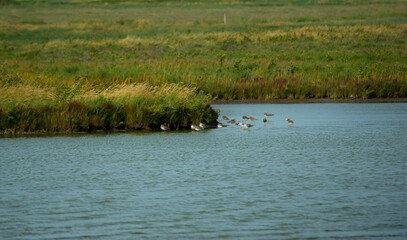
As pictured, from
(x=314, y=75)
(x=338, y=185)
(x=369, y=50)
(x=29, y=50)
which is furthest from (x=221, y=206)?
(x=29, y=50)

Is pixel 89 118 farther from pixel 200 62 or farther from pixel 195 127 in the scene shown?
pixel 200 62

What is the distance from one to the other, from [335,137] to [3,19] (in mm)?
86503

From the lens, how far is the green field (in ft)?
91.7

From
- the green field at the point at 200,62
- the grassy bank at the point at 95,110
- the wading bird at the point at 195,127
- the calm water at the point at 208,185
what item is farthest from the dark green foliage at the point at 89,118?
the calm water at the point at 208,185

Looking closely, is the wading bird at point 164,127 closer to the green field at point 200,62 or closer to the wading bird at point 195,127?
the green field at point 200,62

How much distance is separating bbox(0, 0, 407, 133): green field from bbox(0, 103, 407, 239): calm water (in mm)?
4019

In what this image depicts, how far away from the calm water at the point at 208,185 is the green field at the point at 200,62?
4.02 m

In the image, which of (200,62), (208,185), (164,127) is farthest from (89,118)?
(200,62)

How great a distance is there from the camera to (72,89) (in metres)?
25.9

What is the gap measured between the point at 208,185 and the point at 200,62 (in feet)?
110

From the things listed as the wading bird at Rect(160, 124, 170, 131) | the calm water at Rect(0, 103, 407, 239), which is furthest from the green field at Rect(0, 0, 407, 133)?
the calm water at Rect(0, 103, 407, 239)

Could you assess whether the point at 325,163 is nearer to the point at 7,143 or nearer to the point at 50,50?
the point at 7,143

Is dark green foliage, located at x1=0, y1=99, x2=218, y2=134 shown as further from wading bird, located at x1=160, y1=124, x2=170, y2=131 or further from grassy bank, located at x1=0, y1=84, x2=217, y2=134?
wading bird, located at x1=160, y1=124, x2=170, y2=131

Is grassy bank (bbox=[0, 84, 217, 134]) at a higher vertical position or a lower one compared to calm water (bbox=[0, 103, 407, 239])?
higher
